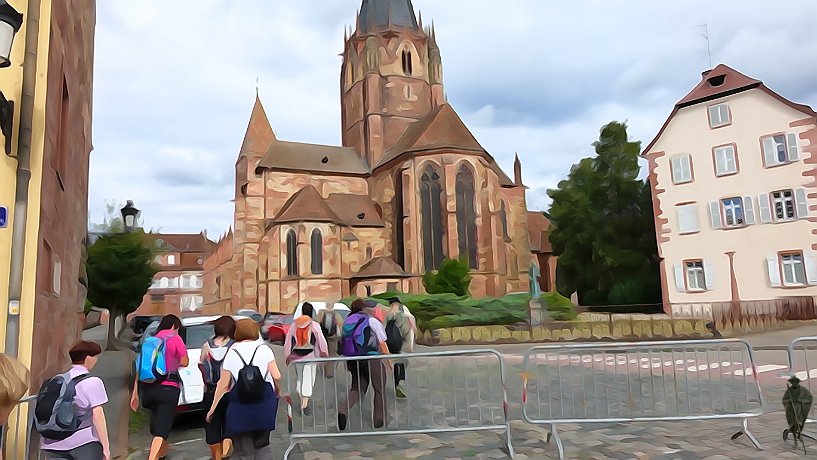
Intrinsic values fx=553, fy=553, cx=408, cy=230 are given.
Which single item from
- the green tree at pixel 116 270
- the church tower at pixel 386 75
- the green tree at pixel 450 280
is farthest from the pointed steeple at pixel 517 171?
the green tree at pixel 116 270

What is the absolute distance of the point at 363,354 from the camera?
7.45 metres

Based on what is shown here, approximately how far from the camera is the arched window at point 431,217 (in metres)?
38.6

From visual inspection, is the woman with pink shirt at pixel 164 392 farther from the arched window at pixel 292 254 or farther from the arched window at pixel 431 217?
the arched window at pixel 292 254

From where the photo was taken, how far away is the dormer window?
976 inches

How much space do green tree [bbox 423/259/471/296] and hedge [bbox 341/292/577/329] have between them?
8.11 metres

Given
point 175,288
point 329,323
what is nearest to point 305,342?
point 329,323

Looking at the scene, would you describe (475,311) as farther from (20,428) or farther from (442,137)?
(20,428)

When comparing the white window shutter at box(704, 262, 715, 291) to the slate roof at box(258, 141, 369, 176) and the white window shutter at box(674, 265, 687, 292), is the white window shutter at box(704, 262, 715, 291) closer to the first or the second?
the white window shutter at box(674, 265, 687, 292)

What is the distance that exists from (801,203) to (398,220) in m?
25.4

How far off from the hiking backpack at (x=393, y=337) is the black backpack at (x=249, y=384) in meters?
3.90

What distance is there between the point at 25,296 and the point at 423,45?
4841cm

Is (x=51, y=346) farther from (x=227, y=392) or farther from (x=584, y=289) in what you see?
(x=584, y=289)

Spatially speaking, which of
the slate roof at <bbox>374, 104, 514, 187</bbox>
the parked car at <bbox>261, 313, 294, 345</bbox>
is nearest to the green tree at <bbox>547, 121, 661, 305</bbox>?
the slate roof at <bbox>374, 104, 514, 187</bbox>

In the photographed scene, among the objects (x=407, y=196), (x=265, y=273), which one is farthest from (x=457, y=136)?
(x=265, y=273)
